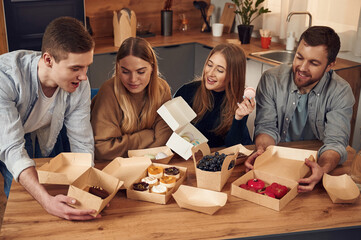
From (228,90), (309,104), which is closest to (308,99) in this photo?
(309,104)

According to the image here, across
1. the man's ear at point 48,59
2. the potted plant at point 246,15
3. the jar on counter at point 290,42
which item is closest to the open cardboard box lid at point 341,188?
the man's ear at point 48,59

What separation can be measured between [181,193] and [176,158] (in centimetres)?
33

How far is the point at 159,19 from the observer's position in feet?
15.3

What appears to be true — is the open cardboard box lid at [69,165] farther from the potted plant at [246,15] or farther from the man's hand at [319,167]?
the potted plant at [246,15]

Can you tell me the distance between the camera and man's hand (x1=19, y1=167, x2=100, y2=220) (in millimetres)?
1493

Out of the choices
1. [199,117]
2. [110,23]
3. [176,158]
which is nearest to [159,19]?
[110,23]

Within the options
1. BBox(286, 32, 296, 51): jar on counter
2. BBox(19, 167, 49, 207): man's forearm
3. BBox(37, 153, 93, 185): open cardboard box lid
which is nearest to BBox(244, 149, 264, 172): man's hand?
BBox(37, 153, 93, 185): open cardboard box lid

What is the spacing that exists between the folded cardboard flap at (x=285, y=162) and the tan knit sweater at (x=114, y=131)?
513mm

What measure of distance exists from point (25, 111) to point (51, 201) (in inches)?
22.8

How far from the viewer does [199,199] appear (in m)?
1.66

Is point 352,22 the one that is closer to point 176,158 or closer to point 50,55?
point 176,158

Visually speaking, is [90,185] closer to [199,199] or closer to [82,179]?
[82,179]

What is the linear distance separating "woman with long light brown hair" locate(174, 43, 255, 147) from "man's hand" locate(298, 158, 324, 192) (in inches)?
18.7

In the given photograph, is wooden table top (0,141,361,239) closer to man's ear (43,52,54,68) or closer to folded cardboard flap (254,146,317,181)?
A: folded cardboard flap (254,146,317,181)
